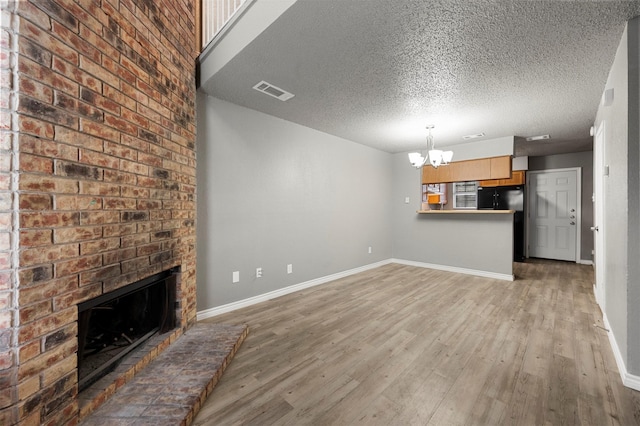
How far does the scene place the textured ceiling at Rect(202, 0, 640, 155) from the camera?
5.28 ft

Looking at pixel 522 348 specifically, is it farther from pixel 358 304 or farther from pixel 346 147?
pixel 346 147

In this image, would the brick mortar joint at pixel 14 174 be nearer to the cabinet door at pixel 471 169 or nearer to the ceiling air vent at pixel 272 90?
the ceiling air vent at pixel 272 90

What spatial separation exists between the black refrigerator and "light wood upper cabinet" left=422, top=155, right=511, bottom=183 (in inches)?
71.0

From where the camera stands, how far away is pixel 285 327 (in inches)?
101

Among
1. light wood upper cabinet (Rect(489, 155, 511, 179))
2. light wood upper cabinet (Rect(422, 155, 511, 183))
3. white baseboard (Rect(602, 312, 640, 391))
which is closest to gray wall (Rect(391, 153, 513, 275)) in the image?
light wood upper cabinet (Rect(422, 155, 511, 183))

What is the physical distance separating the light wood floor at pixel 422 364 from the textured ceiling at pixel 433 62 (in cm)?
235

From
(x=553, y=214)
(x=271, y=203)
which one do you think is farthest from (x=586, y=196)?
(x=271, y=203)

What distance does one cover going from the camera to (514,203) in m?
5.89

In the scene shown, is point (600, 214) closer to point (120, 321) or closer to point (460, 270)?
point (460, 270)

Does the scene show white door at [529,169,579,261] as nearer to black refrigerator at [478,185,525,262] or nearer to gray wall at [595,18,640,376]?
black refrigerator at [478,185,525,262]

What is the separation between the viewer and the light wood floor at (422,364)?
1.49 metres

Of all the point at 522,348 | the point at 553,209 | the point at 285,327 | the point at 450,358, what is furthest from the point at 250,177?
the point at 553,209

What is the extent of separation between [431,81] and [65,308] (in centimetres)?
308

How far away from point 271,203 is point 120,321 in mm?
1956
